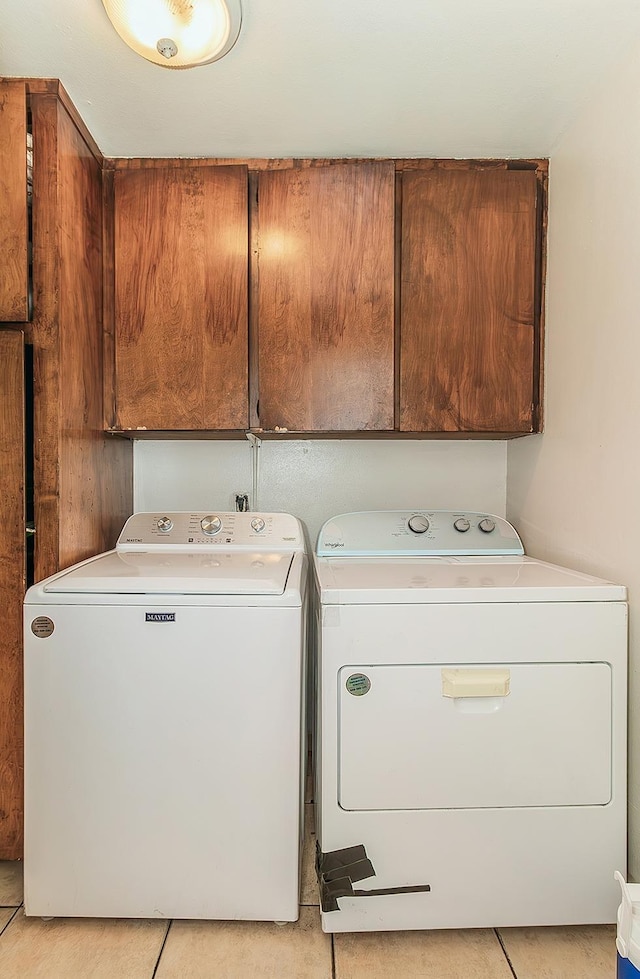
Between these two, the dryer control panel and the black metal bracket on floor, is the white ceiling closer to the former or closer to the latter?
the dryer control panel

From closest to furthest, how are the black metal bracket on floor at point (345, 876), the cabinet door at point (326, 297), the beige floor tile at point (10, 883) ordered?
1. the black metal bracket on floor at point (345, 876)
2. the beige floor tile at point (10, 883)
3. the cabinet door at point (326, 297)

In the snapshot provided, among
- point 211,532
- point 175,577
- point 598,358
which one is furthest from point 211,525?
point 598,358

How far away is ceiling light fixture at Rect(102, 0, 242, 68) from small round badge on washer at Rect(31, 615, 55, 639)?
1338 mm

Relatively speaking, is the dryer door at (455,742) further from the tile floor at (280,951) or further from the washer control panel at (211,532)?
the washer control panel at (211,532)

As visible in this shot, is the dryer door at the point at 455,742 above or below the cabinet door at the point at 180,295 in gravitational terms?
below

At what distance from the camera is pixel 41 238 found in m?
1.65

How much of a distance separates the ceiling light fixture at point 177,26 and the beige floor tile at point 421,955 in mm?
2105

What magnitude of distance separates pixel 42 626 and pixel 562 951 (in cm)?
144

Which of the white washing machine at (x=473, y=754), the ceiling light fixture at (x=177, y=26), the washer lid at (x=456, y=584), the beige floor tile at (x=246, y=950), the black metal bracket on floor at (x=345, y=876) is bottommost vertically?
the beige floor tile at (x=246, y=950)

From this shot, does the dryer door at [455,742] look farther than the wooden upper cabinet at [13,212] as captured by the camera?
No

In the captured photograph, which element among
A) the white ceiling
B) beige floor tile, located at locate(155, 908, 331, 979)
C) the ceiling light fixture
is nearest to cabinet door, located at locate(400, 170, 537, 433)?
the white ceiling

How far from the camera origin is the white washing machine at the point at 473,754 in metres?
1.47

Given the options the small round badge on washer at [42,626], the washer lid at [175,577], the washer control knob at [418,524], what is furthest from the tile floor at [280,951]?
the washer control knob at [418,524]

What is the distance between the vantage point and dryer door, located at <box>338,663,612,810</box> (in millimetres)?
1469
